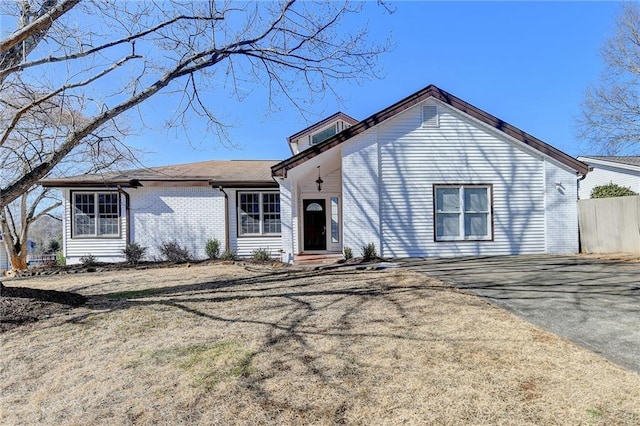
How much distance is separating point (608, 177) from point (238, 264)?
21344 millimetres

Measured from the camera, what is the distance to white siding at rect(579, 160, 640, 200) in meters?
19.3

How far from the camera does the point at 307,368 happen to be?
11.5 feet

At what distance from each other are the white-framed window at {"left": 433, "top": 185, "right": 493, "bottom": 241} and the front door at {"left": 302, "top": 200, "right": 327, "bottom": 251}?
4647 mm

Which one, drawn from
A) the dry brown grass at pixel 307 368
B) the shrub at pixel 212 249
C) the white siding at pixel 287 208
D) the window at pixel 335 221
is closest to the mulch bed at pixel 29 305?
the dry brown grass at pixel 307 368

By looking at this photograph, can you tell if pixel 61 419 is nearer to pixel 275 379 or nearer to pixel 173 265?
pixel 275 379

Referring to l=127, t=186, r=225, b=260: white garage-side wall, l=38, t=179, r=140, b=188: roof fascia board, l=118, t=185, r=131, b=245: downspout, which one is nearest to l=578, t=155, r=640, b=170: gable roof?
l=127, t=186, r=225, b=260: white garage-side wall

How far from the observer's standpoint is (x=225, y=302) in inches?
242

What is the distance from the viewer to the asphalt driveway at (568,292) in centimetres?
413

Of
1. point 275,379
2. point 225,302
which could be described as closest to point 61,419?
point 275,379

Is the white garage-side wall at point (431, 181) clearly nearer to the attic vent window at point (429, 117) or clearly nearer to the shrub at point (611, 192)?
the attic vent window at point (429, 117)

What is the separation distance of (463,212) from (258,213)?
7.74 metres

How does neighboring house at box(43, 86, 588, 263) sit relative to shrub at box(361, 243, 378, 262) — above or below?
above

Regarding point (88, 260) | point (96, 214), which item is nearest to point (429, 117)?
point (96, 214)

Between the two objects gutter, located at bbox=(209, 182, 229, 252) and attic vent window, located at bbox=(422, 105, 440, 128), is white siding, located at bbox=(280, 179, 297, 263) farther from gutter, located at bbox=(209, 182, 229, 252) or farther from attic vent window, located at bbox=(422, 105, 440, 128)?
attic vent window, located at bbox=(422, 105, 440, 128)
